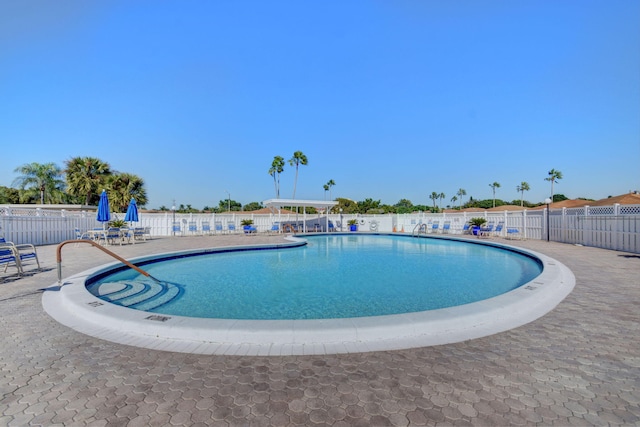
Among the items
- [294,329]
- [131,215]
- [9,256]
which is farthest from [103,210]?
[294,329]

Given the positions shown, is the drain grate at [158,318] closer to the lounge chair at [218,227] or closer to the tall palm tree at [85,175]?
the lounge chair at [218,227]

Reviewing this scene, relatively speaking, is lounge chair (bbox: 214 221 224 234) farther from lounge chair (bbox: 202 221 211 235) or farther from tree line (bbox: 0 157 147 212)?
tree line (bbox: 0 157 147 212)

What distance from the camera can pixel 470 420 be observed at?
1.76 m

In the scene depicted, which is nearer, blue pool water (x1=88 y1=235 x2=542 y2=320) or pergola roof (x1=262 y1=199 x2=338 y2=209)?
blue pool water (x1=88 y1=235 x2=542 y2=320)

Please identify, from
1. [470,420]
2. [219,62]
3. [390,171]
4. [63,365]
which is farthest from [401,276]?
[390,171]

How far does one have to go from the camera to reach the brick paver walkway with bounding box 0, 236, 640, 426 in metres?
1.82

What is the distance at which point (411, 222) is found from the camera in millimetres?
22031

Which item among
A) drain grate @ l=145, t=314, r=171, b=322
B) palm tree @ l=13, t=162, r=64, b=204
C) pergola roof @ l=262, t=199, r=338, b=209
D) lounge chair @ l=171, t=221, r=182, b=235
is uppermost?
palm tree @ l=13, t=162, r=64, b=204

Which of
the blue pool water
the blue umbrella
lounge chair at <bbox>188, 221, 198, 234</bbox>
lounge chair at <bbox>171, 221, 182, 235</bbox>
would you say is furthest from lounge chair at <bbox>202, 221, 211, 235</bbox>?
the blue pool water

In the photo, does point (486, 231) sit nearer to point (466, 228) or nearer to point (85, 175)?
point (466, 228)

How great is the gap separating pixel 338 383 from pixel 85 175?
2858cm

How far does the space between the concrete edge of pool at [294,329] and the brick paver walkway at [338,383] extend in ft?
0.52

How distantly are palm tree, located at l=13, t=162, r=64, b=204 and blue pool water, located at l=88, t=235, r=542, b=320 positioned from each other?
116 feet

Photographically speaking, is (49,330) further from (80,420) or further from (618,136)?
(618,136)
